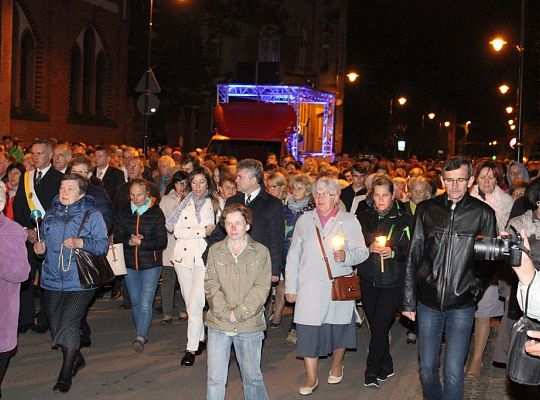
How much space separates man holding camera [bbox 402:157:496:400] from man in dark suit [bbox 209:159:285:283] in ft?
8.80

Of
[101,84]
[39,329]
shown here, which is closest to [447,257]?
[39,329]

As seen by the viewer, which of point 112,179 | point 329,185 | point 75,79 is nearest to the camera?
point 329,185

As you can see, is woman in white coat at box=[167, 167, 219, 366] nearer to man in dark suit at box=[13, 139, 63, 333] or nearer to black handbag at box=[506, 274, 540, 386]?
man in dark suit at box=[13, 139, 63, 333]

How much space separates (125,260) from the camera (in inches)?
424

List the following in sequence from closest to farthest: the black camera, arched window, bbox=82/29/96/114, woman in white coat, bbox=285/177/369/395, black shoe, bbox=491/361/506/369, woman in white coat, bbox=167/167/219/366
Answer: the black camera
woman in white coat, bbox=285/177/369/395
black shoe, bbox=491/361/506/369
woman in white coat, bbox=167/167/219/366
arched window, bbox=82/29/96/114

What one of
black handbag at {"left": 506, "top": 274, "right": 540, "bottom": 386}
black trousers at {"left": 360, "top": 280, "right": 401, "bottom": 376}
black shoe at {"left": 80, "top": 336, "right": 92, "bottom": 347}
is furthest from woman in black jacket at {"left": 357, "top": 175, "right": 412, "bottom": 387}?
black handbag at {"left": 506, "top": 274, "right": 540, "bottom": 386}

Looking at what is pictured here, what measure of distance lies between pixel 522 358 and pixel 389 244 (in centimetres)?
441

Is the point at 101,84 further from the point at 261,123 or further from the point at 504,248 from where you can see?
the point at 504,248

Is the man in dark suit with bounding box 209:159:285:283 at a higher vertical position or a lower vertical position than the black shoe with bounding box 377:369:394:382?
higher

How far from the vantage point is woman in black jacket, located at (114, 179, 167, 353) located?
10641 millimetres

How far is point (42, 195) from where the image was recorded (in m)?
11.0

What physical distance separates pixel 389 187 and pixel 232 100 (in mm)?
20561

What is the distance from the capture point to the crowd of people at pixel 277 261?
7.25 m

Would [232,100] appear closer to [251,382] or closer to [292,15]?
[251,382]
